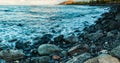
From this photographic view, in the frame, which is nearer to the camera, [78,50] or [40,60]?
[40,60]

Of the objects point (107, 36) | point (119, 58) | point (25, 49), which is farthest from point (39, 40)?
point (119, 58)

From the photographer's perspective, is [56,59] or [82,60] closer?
[82,60]

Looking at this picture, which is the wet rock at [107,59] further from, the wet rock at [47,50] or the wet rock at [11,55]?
the wet rock at [11,55]

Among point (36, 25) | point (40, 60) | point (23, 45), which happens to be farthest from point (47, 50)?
point (36, 25)

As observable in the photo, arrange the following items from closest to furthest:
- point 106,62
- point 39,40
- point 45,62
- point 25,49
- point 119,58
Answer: point 106,62, point 119,58, point 45,62, point 25,49, point 39,40

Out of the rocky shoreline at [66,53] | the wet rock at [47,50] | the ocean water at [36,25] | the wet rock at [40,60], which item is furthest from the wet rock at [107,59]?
the ocean water at [36,25]

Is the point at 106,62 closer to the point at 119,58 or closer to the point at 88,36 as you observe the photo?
the point at 119,58

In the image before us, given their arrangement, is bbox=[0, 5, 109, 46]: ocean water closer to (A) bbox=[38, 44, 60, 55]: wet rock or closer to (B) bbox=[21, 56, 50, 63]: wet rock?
(A) bbox=[38, 44, 60, 55]: wet rock

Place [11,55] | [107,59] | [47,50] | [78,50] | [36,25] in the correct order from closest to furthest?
[107,59]
[11,55]
[78,50]
[47,50]
[36,25]

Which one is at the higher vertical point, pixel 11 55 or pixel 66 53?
pixel 11 55

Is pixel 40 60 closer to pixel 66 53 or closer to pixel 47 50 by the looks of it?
pixel 47 50

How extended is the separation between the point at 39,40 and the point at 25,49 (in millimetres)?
1919

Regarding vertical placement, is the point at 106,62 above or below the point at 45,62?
above

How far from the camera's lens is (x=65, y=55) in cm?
1102
